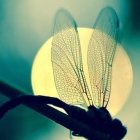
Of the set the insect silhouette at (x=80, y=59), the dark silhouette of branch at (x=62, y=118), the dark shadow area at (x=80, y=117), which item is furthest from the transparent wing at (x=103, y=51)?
the dark silhouette of branch at (x=62, y=118)

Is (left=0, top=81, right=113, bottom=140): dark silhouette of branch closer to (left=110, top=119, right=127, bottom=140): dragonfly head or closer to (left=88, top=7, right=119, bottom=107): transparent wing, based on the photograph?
(left=110, top=119, right=127, bottom=140): dragonfly head

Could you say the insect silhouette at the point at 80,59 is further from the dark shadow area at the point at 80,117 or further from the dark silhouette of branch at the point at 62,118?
the dark silhouette of branch at the point at 62,118

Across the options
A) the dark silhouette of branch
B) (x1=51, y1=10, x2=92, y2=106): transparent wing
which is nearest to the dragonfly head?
the dark silhouette of branch

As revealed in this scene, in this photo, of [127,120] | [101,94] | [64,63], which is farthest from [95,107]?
[127,120]

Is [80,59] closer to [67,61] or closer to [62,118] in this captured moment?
[67,61]

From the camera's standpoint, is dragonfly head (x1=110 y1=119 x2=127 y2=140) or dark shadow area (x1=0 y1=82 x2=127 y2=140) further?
dragonfly head (x1=110 y1=119 x2=127 y2=140)

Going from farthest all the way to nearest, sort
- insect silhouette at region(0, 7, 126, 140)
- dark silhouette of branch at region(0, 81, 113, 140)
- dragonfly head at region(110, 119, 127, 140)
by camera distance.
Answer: insect silhouette at region(0, 7, 126, 140), dragonfly head at region(110, 119, 127, 140), dark silhouette of branch at region(0, 81, 113, 140)
